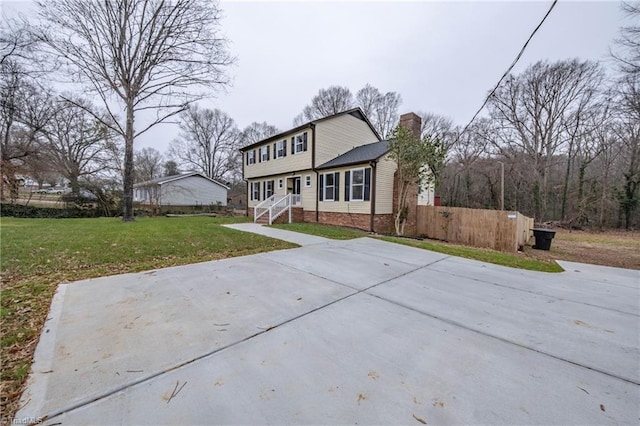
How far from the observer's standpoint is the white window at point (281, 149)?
16.0 meters

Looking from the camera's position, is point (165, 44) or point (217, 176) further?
point (217, 176)

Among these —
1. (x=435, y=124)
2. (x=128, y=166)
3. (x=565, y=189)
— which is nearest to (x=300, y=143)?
(x=128, y=166)

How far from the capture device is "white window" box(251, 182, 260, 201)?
19359 mm

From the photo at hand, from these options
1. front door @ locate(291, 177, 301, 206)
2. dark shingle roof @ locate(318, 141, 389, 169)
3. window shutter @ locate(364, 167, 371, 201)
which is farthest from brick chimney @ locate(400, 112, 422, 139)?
front door @ locate(291, 177, 301, 206)

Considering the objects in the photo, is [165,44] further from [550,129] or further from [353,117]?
[550,129]

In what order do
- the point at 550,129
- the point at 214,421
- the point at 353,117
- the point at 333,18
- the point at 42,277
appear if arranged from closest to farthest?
the point at 214,421
the point at 42,277
the point at 333,18
the point at 353,117
the point at 550,129

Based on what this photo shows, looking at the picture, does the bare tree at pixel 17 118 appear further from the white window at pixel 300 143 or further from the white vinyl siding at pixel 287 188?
the white window at pixel 300 143

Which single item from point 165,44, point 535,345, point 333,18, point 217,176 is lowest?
point 535,345

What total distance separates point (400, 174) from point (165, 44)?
1262 centimetres

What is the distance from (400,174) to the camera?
36.1ft

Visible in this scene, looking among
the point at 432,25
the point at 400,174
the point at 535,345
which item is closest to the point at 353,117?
the point at 400,174

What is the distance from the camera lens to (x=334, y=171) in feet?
43.2

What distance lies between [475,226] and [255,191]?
50.1ft

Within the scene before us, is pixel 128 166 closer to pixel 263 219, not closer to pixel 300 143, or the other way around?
pixel 263 219
